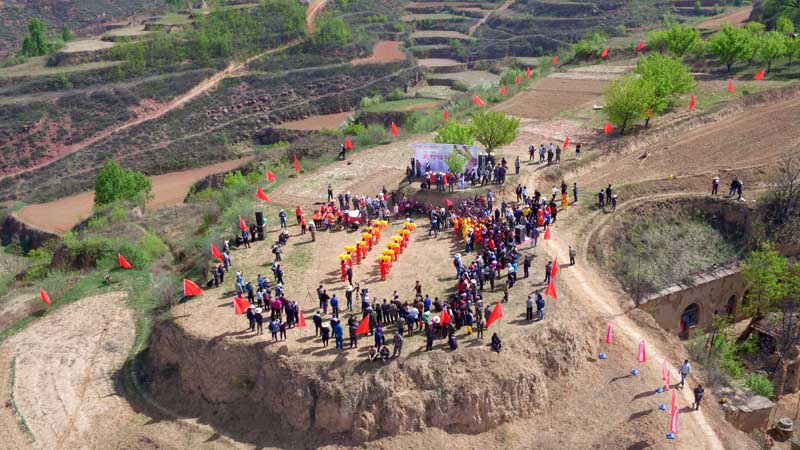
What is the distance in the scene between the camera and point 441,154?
133 feet

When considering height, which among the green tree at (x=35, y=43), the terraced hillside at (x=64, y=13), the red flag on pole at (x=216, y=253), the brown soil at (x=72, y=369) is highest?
the terraced hillside at (x=64, y=13)

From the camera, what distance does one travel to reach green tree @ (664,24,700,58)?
6266 cm

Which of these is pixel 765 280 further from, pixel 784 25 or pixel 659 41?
pixel 784 25

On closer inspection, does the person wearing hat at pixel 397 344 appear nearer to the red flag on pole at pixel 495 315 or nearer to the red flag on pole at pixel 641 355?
the red flag on pole at pixel 495 315

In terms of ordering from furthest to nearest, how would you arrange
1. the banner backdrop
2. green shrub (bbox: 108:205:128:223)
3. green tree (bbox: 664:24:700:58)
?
green tree (bbox: 664:24:700:58) → green shrub (bbox: 108:205:128:223) → the banner backdrop

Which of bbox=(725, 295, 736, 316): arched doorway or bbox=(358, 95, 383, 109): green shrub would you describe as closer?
bbox=(725, 295, 736, 316): arched doorway

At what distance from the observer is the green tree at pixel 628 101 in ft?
154

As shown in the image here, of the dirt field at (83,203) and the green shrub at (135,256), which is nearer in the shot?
the green shrub at (135,256)

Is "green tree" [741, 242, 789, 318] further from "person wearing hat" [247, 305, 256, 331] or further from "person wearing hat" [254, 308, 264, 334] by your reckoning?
"person wearing hat" [247, 305, 256, 331]

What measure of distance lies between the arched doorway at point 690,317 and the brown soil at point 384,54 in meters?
73.5

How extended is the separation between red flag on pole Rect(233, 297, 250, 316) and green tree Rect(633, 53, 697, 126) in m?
32.5

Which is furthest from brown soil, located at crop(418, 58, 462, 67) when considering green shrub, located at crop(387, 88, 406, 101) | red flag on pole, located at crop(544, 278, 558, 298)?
red flag on pole, located at crop(544, 278, 558, 298)

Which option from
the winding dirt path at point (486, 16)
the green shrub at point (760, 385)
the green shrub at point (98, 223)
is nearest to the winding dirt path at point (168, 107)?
the green shrub at point (98, 223)

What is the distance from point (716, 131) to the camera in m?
48.5
